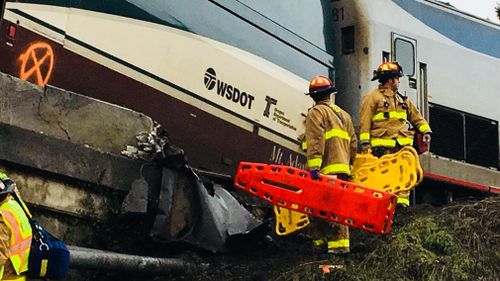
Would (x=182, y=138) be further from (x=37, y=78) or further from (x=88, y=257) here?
(x=88, y=257)

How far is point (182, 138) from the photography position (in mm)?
7535

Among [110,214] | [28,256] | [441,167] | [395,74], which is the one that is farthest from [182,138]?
[441,167]

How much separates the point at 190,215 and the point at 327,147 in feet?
4.29

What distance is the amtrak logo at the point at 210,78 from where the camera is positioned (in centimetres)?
776

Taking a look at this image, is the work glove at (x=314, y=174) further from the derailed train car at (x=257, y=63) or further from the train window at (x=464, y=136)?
the train window at (x=464, y=136)

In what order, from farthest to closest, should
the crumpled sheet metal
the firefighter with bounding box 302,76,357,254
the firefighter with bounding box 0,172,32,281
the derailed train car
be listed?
the derailed train car → the firefighter with bounding box 302,76,357,254 → the crumpled sheet metal → the firefighter with bounding box 0,172,32,281

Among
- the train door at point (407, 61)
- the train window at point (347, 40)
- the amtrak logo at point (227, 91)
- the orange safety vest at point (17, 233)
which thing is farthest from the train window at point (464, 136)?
the orange safety vest at point (17, 233)

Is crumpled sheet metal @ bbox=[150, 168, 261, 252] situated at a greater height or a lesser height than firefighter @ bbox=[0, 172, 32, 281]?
greater

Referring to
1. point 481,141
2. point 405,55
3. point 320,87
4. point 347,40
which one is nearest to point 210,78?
point 320,87

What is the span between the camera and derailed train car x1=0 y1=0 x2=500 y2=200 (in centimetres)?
661

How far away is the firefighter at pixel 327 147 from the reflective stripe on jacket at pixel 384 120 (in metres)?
0.85

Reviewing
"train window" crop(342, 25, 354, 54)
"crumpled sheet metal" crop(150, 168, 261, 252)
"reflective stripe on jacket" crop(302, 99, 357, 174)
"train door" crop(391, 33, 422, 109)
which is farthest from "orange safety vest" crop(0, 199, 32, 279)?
"train door" crop(391, 33, 422, 109)

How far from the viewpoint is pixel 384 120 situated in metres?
7.92

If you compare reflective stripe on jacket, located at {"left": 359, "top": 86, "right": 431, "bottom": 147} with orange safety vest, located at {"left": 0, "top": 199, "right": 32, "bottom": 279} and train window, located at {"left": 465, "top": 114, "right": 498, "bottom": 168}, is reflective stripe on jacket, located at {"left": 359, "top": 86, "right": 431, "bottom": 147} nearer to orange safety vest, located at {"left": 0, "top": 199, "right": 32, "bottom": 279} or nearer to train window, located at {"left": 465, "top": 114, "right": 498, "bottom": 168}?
train window, located at {"left": 465, "top": 114, "right": 498, "bottom": 168}
